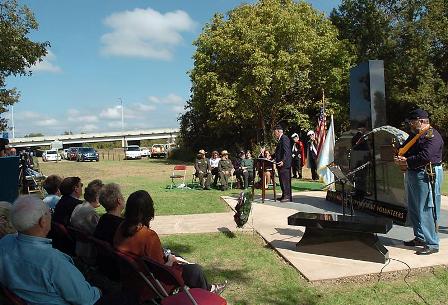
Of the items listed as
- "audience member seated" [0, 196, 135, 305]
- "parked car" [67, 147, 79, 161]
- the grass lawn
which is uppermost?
"parked car" [67, 147, 79, 161]

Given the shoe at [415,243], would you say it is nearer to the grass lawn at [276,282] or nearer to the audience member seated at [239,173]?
the grass lawn at [276,282]

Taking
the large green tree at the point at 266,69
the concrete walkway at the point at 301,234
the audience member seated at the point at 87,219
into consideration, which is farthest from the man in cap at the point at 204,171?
the large green tree at the point at 266,69

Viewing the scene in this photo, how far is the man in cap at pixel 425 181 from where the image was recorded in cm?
608

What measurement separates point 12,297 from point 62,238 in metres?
1.94

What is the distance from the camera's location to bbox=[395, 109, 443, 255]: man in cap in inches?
239

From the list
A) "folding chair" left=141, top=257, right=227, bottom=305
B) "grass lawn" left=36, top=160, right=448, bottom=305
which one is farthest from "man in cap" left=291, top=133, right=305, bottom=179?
"folding chair" left=141, top=257, right=227, bottom=305

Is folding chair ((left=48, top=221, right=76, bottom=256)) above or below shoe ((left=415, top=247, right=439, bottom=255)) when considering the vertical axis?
above

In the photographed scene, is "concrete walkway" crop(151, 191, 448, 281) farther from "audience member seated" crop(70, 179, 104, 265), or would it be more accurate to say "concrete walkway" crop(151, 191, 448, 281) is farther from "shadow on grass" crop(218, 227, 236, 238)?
"audience member seated" crop(70, 179, 104, 265)

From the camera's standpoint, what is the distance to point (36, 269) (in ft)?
8.91

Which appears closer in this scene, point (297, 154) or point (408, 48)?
point (297, 154)

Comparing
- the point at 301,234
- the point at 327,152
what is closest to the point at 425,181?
the point at 301,234

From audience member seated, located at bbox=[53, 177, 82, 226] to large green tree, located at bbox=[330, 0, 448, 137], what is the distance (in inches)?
1129

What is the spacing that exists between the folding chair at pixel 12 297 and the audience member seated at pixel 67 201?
7.43 feet

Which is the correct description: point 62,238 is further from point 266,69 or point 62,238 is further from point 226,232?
point 266,69
